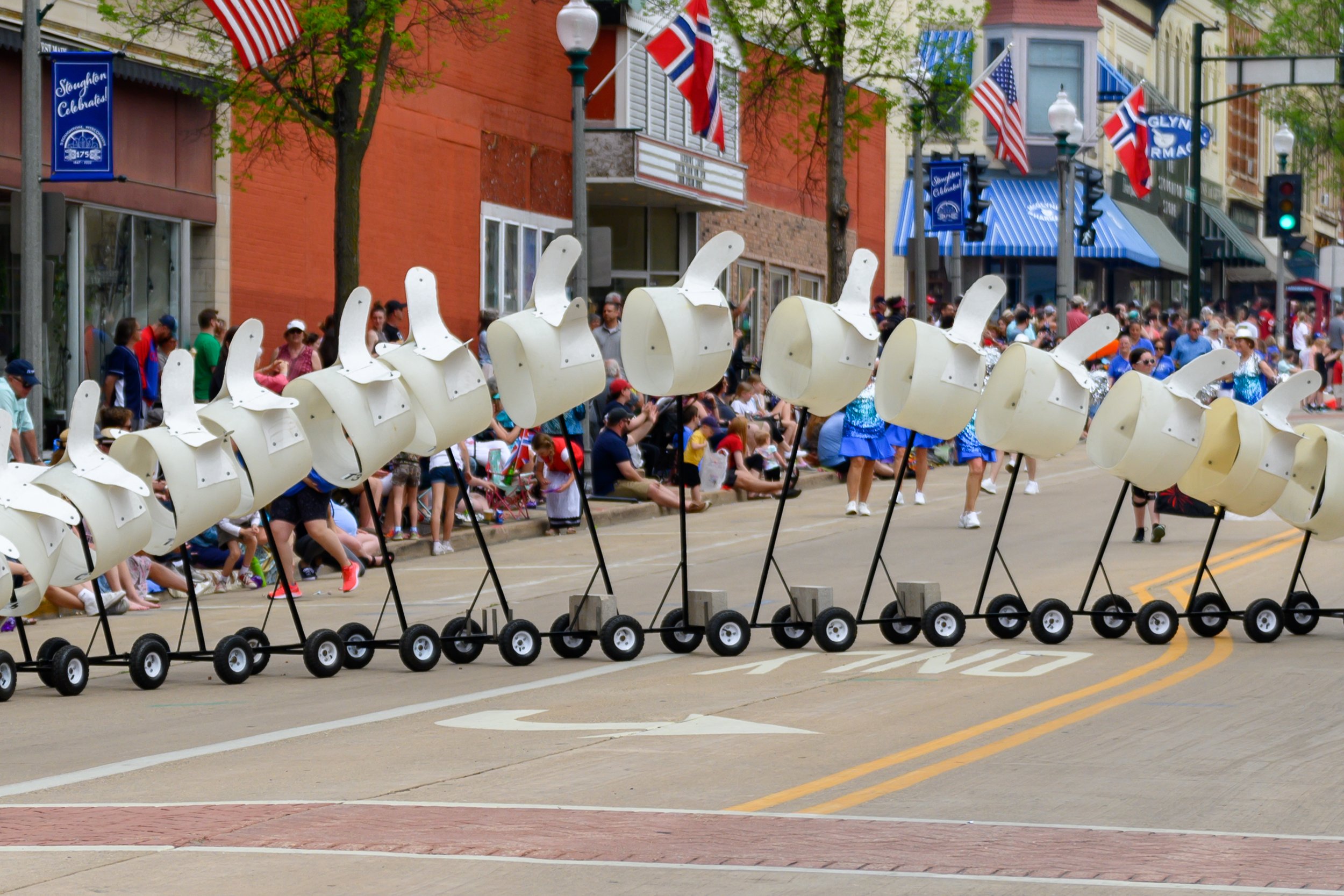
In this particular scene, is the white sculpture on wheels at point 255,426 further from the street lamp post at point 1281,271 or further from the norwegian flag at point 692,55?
the street lamp post at point 1281,271

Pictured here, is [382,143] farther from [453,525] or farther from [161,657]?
[161,657]

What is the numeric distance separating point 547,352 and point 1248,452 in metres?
4.75

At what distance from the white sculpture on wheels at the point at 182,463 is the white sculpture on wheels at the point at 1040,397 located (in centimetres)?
504

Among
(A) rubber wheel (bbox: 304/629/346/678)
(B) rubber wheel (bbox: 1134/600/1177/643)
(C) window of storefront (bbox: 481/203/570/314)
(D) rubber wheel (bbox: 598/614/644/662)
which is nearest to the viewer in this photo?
(A) rubber wheel (bbox: 304/629/346/678)

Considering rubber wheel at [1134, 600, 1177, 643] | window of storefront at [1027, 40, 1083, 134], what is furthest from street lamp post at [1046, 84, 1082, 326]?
rubber wheel at [1134, 600, 1177, 643]

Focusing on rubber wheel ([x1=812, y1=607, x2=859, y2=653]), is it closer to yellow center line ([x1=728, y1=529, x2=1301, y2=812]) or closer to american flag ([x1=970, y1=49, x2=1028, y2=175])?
yellow center line ([x1=728, y1=529, x2=1301, y2=812])

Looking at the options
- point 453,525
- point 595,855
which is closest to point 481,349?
point 453,525

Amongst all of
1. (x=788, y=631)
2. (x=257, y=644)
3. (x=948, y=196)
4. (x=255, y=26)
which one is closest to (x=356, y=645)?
(x=257, y=644)

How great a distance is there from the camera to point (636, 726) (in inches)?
412

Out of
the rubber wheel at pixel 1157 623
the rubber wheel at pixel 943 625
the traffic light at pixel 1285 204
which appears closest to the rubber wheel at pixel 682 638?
the rubber wheel at pixel 943 625

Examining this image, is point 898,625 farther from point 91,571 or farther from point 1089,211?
point 1089,211

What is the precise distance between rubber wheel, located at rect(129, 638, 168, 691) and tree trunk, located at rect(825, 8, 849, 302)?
18505 millimetres

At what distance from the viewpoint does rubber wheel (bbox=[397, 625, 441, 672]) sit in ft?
42.2

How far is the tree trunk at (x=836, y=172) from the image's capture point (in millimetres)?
30125
